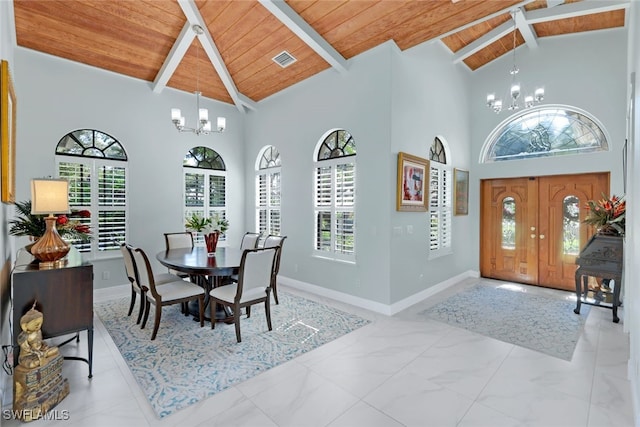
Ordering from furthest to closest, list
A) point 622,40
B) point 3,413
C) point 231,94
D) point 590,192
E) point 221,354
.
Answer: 1. point 231,94
2. point 590,192
3. point 622,40
4. point 221,354
5. point 3,413

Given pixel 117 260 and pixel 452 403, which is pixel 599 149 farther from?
pixel 117 260

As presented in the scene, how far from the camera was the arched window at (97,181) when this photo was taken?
443cm

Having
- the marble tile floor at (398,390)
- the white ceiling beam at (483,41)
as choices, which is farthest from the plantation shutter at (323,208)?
the white ceiling beam at (483,41)

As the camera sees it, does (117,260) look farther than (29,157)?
Yes

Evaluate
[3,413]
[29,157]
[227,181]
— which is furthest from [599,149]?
[29,157]

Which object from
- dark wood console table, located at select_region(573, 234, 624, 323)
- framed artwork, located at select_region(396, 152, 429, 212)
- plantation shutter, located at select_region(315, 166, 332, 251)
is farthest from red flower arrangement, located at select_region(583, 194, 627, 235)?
plantation shutter, located at select_region(315, 166, 332, 251)

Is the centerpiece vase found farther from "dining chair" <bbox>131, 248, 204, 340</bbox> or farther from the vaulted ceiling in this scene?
the vaulted ceiling

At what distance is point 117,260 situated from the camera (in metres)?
4.80

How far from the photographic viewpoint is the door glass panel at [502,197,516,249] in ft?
18.4

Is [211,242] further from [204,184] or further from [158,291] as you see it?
[204,184]

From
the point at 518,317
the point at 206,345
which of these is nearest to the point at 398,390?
the point at 206,345

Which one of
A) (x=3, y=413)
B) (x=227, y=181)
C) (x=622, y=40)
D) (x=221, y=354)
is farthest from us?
(x=227, y=181)

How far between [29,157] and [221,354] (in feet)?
12.6

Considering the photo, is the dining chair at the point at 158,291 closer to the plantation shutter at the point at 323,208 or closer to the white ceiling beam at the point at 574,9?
the plantation shutter at the point at 323,208
